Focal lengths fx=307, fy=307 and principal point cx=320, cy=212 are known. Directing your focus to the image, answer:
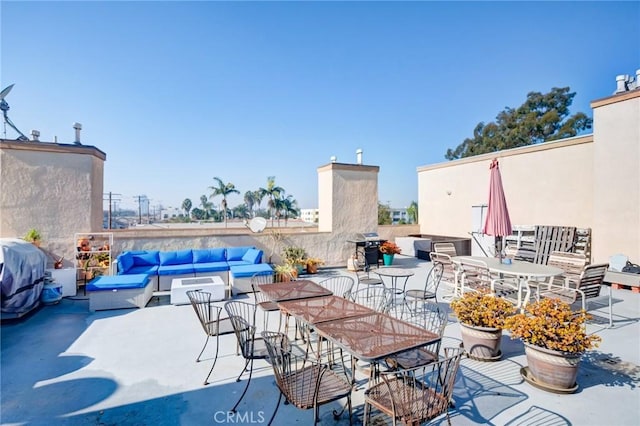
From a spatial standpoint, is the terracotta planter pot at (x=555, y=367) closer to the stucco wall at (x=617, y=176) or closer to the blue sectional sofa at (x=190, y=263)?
the blue sectional sofa at (x=190, y=263)

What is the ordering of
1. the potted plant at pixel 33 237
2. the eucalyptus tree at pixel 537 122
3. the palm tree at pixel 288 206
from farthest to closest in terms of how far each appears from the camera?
1. the palm tree at pixel 288 206
2. the eucalyptus tree at pixel 537 122
3. the potted plant at pixel 33 237

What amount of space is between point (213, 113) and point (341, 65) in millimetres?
5708

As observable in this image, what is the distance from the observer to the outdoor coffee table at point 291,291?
363 centimetres

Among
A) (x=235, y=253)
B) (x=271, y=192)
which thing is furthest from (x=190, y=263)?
(x=271, y=192)

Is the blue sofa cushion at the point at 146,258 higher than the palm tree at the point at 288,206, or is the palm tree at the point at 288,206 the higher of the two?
the palm tree at the point at 288,206

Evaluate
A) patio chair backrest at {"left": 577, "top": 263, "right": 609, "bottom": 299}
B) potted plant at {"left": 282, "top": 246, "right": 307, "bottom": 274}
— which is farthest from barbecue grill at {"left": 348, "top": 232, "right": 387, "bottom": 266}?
patio chair backrest at {"left": 577, "top": 263, "right": 609, "bottom": 299}

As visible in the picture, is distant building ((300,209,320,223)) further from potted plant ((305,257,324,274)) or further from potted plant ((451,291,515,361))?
potted plant ((451,291,515,361))

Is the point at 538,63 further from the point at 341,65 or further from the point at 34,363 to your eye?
the point at 34,363

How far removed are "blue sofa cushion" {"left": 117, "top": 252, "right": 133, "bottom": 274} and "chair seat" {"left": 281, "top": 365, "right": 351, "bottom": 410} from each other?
17.7 ft

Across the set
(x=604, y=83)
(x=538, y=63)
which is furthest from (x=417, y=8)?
(x=604, y=83)

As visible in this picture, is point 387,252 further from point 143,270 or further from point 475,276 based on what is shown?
point 143,270

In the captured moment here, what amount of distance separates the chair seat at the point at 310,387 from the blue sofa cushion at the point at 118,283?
4458 mm

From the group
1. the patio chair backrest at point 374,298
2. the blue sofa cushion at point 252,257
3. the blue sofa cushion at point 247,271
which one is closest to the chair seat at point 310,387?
the patio chair backrest at point 374,298

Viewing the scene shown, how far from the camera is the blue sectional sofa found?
21.2 feet
